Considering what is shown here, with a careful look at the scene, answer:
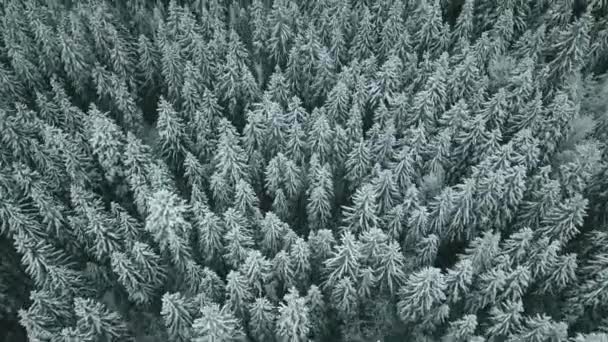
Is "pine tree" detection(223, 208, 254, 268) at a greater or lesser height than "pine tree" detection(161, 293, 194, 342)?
greater

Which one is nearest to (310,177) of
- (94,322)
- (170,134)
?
(170,134)

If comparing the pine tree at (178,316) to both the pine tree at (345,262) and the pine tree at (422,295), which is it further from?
the pine tree at (422,295)

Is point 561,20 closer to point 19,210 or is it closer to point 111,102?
point 111,102

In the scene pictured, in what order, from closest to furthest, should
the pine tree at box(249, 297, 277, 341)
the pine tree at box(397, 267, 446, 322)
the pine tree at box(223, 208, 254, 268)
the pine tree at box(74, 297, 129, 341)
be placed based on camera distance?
the pine tree at box(74, 297, 129, 341) < the pine tree at box(397, 267, 446, 322) < the pine tree at box(249, 297, 277, 341) < the pine tree at box(223, 208, 254, 268)

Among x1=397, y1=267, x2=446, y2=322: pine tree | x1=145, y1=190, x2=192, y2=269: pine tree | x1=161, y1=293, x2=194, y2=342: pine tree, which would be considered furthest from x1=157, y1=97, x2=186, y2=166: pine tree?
x1=397, y1=267, x2=446, y2=322: pine tree

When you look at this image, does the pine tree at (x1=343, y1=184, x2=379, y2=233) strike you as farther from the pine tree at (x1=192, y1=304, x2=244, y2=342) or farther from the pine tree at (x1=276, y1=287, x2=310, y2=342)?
the pine tree at (x1=192, y1=304, x2=244, y2=342)

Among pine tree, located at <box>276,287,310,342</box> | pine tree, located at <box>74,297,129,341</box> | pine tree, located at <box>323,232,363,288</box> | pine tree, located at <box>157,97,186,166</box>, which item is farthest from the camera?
pine tree, located at <box>157,97,186,166</box>

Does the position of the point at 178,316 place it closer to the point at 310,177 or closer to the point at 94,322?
the point at 94,322

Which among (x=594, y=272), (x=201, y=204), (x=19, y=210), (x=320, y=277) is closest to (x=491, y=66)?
(x=594, y=272)
